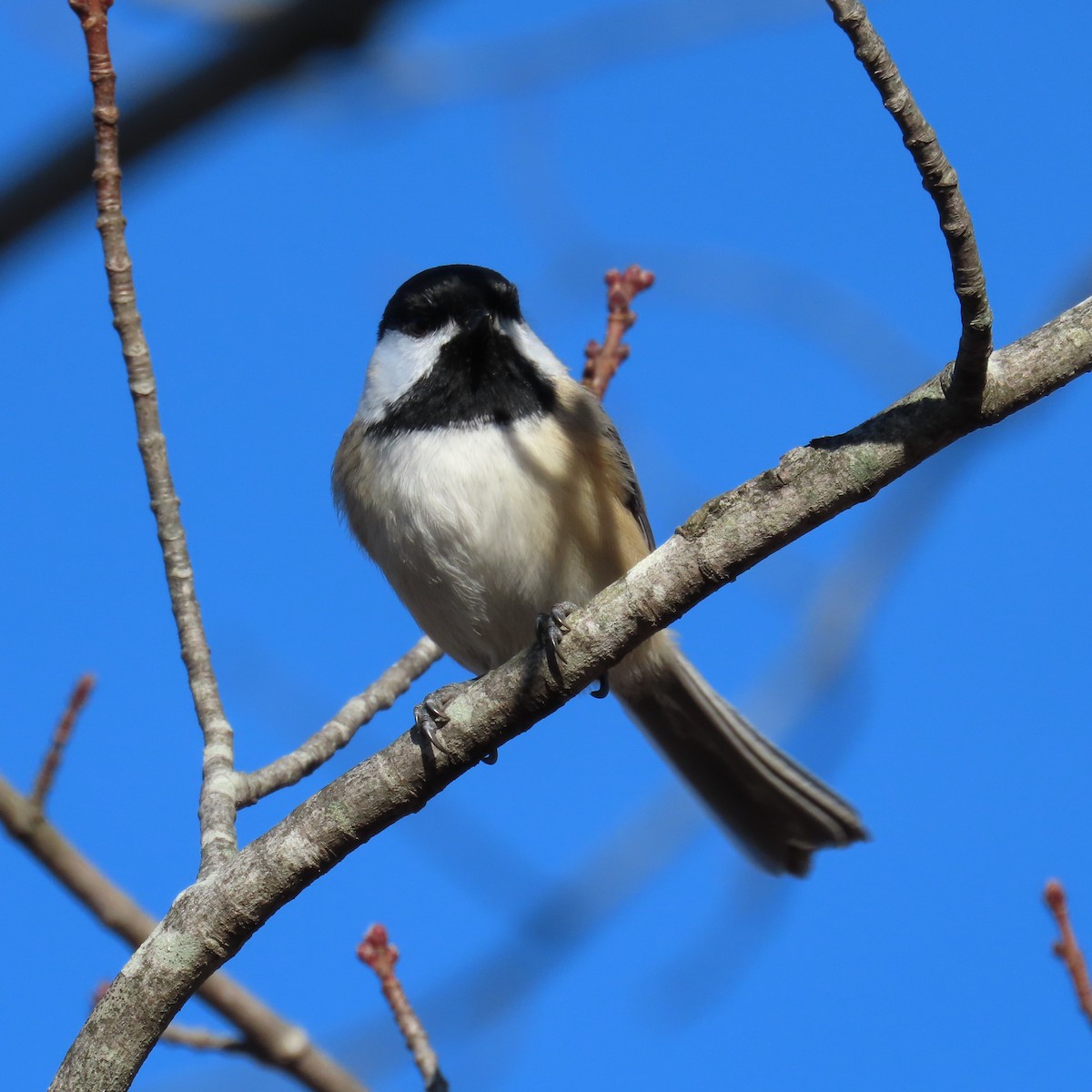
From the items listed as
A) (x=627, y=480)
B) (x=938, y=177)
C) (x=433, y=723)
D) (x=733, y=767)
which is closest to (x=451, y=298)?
(x=627, y=480)

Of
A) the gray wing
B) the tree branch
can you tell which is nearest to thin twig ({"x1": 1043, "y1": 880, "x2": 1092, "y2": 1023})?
the tree branch

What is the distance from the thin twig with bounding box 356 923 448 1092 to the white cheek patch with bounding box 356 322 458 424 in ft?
5.01

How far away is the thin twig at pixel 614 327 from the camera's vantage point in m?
3.97

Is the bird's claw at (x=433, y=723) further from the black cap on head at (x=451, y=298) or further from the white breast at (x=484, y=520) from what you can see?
the black cap on head at (x=451, y=298)

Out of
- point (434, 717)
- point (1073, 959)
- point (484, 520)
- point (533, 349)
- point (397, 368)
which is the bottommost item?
point (1073, 959)

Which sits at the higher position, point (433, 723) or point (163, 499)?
point (163, 499)

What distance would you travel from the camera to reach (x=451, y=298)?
12.3ft

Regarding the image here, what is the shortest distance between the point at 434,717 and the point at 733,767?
6.96ft

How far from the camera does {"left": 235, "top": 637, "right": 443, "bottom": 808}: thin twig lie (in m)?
2.63

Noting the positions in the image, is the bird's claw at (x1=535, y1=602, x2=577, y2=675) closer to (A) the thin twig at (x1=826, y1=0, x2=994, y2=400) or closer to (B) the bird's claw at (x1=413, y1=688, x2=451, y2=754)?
(B) the bird's claw at (x1=413, y1=688, x2=451, y2=754)

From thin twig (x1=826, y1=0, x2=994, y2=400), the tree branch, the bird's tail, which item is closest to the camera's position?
thin twig (x1=826, y1=0, x2=994, y2=400)

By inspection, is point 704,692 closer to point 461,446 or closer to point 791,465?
point 461,446

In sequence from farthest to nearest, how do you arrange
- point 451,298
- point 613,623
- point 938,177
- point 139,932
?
point 451,298
point 139,932
point 613,623
point 938,177

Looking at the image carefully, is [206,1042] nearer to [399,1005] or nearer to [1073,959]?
[399,1005]
